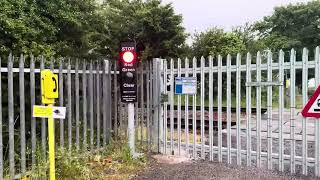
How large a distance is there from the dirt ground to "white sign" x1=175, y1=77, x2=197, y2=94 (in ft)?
4.16

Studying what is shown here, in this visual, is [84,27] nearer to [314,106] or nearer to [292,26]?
[314,106]

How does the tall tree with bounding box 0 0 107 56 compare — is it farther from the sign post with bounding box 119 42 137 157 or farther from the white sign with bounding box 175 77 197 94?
the white sign with bounding box 175 77 197 94

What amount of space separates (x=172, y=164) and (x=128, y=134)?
0.97 metres

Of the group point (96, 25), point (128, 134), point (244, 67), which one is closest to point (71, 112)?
point (128, 134)

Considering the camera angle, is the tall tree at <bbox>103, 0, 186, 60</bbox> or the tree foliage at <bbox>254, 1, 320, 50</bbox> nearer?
the tall tree at <bbox>103, 0, 186, 60</bbox>

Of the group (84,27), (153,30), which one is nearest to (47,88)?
(84,27)

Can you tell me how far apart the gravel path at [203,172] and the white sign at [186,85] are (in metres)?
1.30

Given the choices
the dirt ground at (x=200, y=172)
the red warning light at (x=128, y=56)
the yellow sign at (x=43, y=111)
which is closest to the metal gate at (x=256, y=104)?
the dirt ground at (x=200, y=172)

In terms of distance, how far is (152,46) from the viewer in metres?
25.0

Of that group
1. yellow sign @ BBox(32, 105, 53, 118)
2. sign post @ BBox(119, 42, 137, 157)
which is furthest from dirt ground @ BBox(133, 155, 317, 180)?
yellow sign @ BBox(32, 105, 53, 118)

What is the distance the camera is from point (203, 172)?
5.72m

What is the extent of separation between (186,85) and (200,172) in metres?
1.64

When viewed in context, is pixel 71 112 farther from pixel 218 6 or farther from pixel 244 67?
pixel 218 6

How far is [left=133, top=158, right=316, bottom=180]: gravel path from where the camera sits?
5.46m
